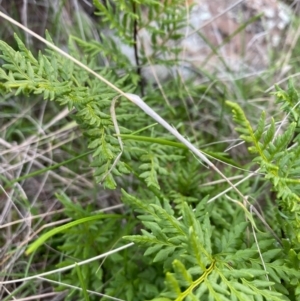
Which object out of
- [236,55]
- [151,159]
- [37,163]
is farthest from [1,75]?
[236,55]

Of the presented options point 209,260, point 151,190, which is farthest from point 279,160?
point 151,190

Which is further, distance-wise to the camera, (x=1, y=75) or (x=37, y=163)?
(x=37, y=163)

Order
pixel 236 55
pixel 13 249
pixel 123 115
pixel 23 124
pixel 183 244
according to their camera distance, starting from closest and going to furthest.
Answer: pixel 183 244, pixel 123 115, pixel 13 249, pixel 23 124, pixel 236 55

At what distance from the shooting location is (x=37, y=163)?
5.83ft

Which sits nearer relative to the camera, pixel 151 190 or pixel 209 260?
pixel 209 260

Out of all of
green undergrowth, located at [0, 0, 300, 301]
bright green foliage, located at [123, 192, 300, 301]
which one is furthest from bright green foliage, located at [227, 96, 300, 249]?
bright green foliage, located at [123, 192, 300, 301]

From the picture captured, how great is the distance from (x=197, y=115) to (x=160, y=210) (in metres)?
0.95

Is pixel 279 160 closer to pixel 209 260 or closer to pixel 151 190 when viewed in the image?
pixel 209 260

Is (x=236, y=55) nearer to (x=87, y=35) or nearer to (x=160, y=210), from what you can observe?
(x=87, y=35)

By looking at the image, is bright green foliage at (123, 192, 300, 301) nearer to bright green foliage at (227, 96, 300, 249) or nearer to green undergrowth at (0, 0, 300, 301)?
green undergrowth at (0, 0, 300, 301)

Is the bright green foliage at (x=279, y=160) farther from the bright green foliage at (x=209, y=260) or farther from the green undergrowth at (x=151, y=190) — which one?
the bright green foliage at (x=209, y=260)

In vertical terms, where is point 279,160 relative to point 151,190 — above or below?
above

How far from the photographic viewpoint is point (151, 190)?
1.42 m

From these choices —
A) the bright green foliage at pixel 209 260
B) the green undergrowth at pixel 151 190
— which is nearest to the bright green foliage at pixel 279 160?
the green undergrowth at pixel 151 190
